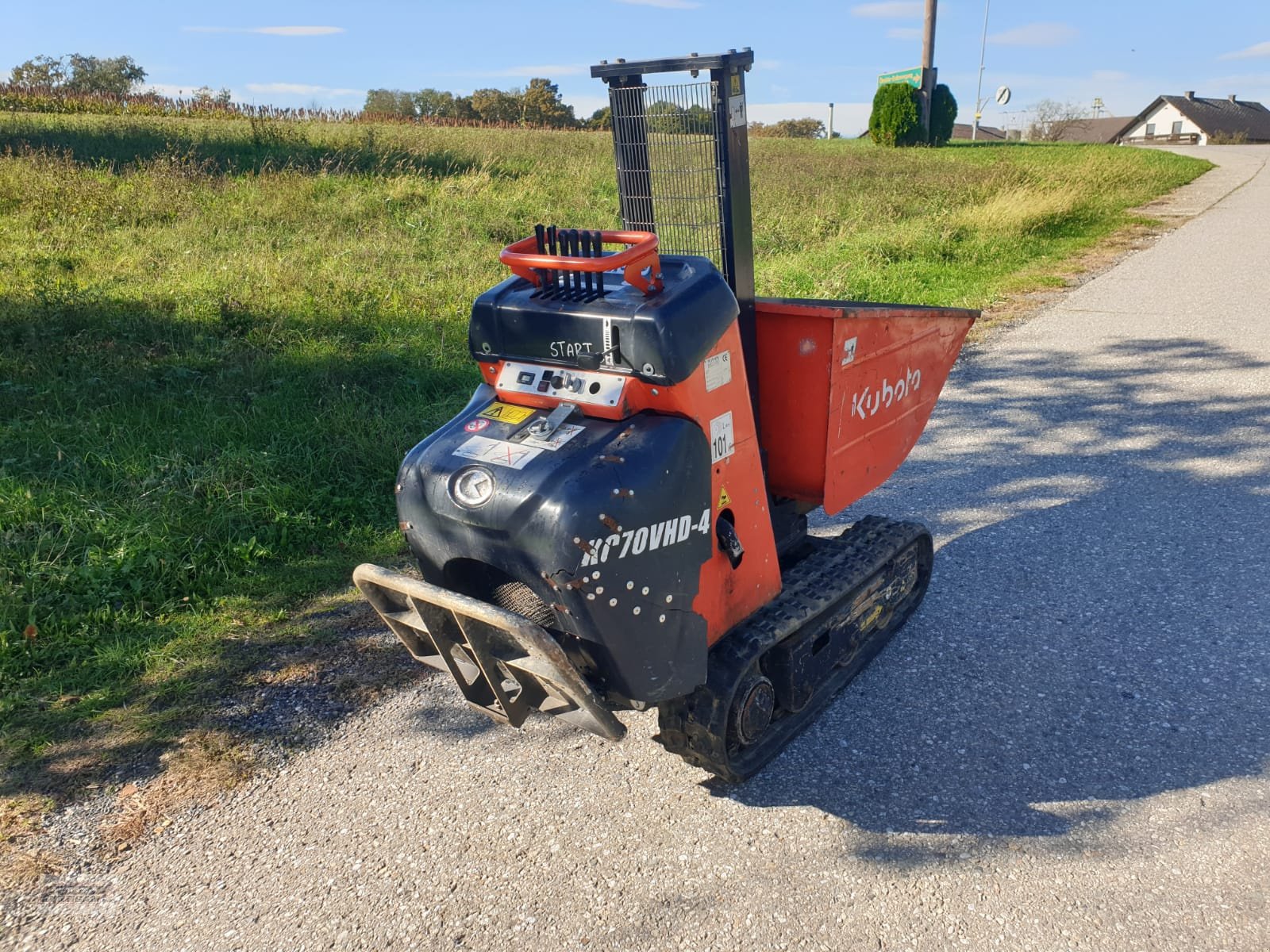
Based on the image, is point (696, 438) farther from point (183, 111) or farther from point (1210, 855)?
point (183, 111)

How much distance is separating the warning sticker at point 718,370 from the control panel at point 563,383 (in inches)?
11.1

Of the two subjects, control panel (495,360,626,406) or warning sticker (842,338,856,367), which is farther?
warning sticker (842,338,856,367)

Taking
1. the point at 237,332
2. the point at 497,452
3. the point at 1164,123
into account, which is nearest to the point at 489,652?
the point at 497,452

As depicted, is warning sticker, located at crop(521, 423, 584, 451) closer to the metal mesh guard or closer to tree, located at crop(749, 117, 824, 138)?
the metal mesh guard

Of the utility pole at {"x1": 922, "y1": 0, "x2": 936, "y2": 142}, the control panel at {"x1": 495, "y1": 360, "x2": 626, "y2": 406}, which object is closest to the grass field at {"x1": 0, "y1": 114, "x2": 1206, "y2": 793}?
the control panel at {"x1": 495, "y1": 360, "x2": 626, "y2": 406}

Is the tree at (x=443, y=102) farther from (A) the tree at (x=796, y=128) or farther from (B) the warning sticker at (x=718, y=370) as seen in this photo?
(B) the warning sticker at (x=718, y=370)

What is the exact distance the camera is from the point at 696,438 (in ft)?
9.38

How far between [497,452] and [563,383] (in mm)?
315

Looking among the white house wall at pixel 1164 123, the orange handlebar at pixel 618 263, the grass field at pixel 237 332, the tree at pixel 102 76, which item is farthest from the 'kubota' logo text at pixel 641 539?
the white house wall at pixel 1164 123

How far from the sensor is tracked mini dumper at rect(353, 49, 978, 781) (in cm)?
270

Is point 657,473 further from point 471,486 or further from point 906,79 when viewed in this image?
point 906,79

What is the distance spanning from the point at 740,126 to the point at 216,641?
3080mm

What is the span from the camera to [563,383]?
2.98 m

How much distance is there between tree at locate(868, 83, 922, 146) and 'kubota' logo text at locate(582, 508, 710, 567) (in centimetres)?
3234
